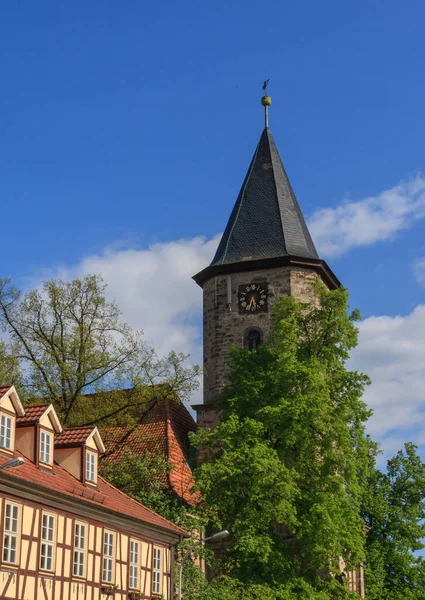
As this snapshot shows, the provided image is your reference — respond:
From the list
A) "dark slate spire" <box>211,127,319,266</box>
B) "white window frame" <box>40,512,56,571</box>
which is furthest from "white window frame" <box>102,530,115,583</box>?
"dark slate spire" <box>211,127,319,266</box>

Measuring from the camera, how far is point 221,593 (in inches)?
1085

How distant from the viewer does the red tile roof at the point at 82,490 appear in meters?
20.3

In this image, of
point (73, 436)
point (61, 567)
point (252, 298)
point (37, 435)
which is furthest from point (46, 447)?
point (252, 298)

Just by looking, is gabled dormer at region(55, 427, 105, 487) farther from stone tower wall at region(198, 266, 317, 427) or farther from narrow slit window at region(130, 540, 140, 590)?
stone tower wall at region(198, 266, 317, 427)

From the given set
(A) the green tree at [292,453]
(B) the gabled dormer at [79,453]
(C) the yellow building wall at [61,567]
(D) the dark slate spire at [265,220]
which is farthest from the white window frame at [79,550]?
(D) the dark slate spire at [265,220]

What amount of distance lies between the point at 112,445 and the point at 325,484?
783 centimetres

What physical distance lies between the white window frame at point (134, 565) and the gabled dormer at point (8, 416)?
4913mm

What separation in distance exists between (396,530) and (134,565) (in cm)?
1767

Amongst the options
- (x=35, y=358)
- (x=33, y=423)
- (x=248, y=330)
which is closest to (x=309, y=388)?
(x=248, y=330)

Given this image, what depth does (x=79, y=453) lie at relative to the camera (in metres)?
23.9

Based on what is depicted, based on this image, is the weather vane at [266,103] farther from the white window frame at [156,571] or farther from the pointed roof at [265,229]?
the white window frame at [156,571]

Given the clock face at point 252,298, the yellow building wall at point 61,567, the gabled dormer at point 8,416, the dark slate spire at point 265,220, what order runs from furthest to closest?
the dark slate spire at point 265,220 < the clock face at point 252,298 < the gabled dormer at point 8,416 < the yellow building wall at point 61,567

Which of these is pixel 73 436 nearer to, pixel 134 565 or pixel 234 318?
pixel 134 565

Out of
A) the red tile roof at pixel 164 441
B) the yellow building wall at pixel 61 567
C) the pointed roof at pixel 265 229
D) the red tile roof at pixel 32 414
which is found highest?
the pointed roof at pixel 265 229
